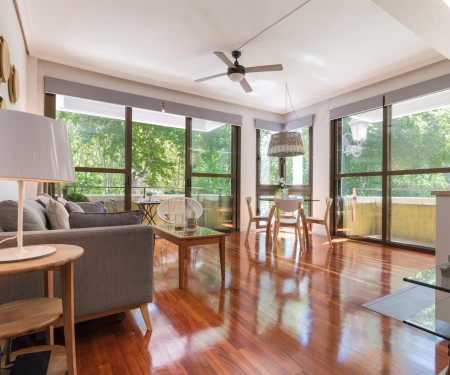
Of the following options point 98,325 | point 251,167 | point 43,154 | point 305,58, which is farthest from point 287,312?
point 251,167

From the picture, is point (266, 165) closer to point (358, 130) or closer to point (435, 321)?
point (358, 130)

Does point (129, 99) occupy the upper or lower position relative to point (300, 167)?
upper

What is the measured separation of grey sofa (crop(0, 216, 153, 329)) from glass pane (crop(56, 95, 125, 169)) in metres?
2.98

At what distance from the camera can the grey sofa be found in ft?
4.38

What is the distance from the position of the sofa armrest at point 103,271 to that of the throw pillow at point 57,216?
0.45 meters

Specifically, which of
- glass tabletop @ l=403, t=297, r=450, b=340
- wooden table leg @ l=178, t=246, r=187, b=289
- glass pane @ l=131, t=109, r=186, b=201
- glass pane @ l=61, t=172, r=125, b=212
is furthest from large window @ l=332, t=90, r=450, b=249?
glass pane @ l=131, t=109, r=186, b=201

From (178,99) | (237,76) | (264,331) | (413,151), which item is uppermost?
(178,99)

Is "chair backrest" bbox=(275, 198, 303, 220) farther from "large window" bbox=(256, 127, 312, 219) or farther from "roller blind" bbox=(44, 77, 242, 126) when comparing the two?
"roller blind" bbox=(44, 77, 242, 126)

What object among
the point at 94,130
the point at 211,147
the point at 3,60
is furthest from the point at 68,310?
the point at 211,147

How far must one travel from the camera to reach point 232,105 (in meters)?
5.58

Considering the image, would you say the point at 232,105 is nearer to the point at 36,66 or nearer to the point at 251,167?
the point at 251,167

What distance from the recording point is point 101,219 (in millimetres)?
1729

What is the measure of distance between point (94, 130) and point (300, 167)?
416 centimetres

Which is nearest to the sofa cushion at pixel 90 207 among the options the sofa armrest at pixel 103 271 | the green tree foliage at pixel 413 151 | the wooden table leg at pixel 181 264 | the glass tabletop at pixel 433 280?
the wooden table leg at pixel 181 264
